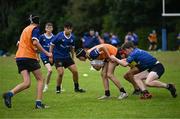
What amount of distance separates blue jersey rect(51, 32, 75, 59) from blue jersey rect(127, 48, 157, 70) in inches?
116

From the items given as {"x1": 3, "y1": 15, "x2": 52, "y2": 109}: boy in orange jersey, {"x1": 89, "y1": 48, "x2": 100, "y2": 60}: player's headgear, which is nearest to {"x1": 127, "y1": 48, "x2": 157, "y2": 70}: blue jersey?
{"x1": 89, "y1": 48, "x2": 100, "y2": 60}: player's headgear

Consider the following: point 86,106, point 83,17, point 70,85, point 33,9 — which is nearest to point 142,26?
point 83,17

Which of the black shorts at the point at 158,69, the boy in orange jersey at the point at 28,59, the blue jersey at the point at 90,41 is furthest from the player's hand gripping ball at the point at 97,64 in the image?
the blue jersey at the point at 90,41

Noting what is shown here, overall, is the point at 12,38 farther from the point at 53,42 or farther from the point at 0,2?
the point at 53,42

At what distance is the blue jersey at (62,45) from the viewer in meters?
18.5

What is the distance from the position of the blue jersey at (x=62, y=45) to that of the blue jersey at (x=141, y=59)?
2.95 meters

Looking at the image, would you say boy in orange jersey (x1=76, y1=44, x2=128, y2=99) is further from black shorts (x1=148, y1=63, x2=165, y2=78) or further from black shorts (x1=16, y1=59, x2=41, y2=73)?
black shorts (x1=16, y1=59, x2=41, y2=73)

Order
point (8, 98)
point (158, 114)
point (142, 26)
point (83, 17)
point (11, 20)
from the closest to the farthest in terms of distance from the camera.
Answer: point (158, 114)
point (8, 98)
point (142, 26)
point (83, 17)
point (11, 20)

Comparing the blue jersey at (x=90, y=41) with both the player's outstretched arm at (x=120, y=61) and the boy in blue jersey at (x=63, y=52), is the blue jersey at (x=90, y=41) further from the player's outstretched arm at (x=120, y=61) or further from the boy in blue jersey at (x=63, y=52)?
the player's outstretched arm at (x=120, y=61)

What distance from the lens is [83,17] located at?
65500 mm

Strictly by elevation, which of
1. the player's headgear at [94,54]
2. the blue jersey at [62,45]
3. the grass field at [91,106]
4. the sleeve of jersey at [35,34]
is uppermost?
the sleeve of jersey at [35,34]

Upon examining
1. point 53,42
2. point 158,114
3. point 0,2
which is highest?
point 0,2

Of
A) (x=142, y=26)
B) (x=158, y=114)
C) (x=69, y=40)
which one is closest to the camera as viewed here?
(x=158, y=114)

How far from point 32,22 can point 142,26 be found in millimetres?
46091
